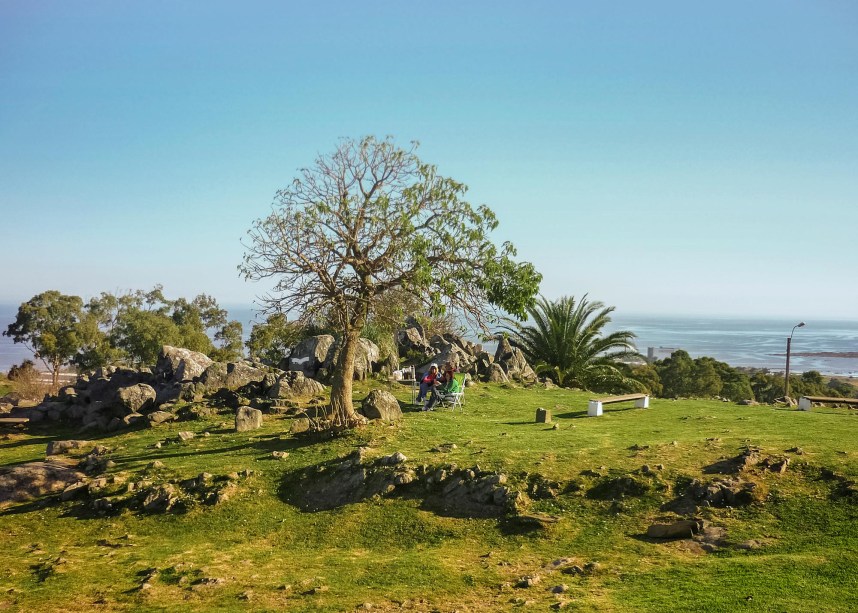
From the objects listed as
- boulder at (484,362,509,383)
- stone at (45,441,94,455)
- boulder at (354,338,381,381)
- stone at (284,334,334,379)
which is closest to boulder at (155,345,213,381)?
stone at (284,334,334,379)

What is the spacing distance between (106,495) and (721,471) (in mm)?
12289

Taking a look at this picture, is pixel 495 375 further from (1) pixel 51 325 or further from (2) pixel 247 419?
(1) pixel 51 325

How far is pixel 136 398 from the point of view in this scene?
21.4 metres

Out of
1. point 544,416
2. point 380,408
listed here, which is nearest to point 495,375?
point 544,416

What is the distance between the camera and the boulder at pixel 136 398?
21250 millimetres

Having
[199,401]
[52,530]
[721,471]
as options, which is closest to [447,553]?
[721,471]

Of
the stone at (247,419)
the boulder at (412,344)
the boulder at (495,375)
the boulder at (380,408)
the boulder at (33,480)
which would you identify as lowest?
the boulder at (33,480)

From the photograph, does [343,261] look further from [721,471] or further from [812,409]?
[812,409]

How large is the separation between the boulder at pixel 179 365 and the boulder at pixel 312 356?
346cm

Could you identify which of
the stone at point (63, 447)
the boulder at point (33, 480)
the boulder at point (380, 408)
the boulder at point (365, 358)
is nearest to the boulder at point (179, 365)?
the boulder at point (365, 358)

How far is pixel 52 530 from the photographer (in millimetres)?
11953

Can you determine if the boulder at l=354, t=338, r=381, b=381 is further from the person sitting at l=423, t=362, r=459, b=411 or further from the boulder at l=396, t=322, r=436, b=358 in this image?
the person sitting at l=423, t=362, r=459, b=411

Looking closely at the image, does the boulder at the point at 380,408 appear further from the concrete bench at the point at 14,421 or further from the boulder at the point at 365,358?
the concrete bench at the point at 14,421

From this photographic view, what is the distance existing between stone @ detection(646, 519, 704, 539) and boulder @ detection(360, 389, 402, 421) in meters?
8.67
